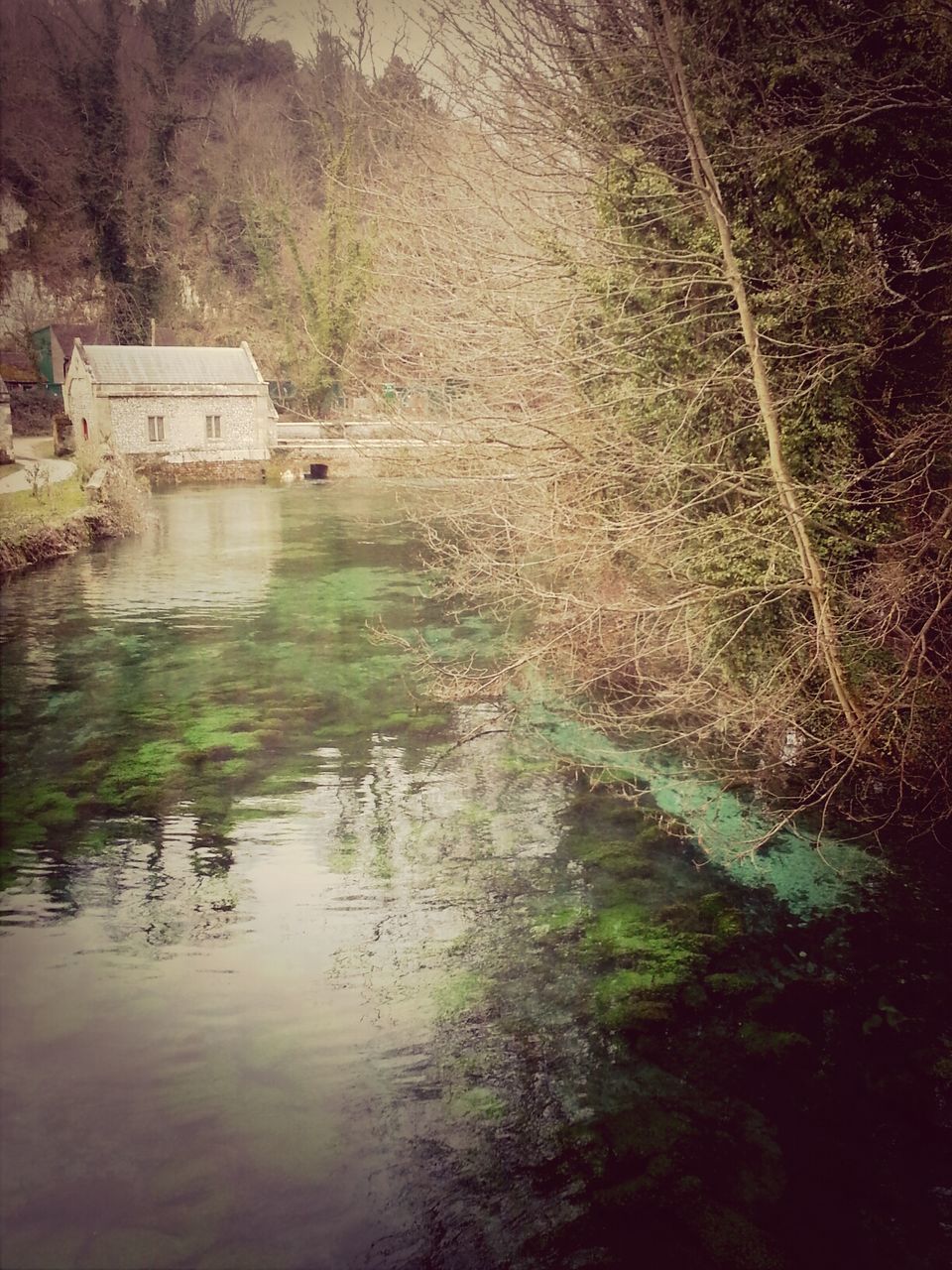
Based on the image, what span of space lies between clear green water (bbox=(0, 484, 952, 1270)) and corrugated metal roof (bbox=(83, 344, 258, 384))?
761 inches

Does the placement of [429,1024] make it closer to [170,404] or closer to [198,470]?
[170,404]

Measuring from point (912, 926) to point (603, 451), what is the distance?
465 centimetres

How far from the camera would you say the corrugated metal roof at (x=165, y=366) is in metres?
26.1

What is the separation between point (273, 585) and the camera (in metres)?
15.8

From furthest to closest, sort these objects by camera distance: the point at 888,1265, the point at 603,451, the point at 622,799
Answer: the point at 603,451
the point at 622,799
the point at 888,1265

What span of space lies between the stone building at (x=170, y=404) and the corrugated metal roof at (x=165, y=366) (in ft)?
0.09

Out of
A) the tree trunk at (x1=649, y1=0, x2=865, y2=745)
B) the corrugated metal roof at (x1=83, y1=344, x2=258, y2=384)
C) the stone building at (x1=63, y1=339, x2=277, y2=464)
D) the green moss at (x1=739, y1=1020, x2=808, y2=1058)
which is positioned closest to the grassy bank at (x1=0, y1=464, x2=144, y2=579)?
the stone building at (x1=63, y1=339, x2=277, y2=464)

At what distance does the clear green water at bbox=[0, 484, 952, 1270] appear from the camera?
3.89 metres

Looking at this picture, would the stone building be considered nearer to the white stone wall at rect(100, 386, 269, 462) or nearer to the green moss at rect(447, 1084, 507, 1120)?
the white stone wall at rect(100, 386, 269, 462)

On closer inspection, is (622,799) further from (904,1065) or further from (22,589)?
(22,589)

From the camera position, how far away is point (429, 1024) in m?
5.13

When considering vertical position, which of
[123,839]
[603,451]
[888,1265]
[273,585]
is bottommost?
[888,1265]

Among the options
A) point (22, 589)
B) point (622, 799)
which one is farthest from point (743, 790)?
point (22, 589)

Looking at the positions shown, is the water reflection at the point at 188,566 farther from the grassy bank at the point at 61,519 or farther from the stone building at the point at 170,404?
the stone building at the point at 170,404
